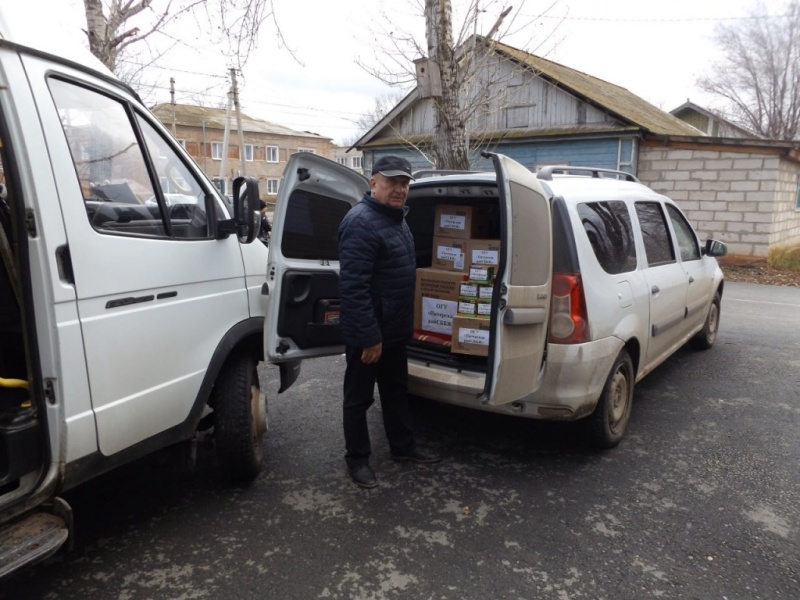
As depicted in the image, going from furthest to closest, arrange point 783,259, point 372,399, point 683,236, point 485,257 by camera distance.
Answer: point 783,259, point 683,236, point 485,257, point 372,399

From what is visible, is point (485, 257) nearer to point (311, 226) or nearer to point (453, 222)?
point (453, 222)

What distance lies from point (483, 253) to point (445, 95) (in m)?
5.62

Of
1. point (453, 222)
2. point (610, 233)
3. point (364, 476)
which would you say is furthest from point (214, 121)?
point (364, 476)

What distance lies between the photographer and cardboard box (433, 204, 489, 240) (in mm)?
4035

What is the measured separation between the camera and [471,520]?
308cm

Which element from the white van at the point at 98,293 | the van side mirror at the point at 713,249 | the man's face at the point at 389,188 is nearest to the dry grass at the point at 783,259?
the van side mirror at the point at 713,249

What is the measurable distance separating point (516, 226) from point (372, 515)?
1.68 metres

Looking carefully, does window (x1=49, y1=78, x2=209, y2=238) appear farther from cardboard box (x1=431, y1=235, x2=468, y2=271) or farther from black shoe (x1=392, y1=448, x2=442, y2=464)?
black shoe (x1=392, y1=448, x2=442, y2=464)

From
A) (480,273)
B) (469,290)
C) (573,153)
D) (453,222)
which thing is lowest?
(469,290)

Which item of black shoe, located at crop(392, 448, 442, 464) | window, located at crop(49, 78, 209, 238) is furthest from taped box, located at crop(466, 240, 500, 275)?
window, located at crop(49, 78, 209, 238)

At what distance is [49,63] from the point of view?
2322mm

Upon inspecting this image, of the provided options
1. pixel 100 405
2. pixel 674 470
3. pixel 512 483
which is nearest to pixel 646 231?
pixel 674 470

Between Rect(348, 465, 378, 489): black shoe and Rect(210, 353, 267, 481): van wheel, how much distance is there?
1.83 feet

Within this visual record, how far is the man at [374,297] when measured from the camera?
10.3 feet
